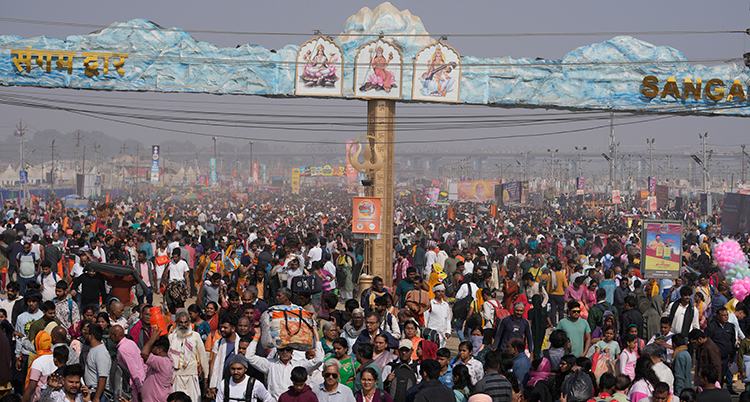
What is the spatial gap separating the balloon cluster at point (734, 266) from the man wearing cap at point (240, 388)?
987cm

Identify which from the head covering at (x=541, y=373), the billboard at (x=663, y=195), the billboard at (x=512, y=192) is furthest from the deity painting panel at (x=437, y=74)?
the billboard at (x=663, y=195)

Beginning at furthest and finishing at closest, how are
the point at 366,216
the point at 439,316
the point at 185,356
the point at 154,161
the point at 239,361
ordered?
the point at 154,161 < the point at 366,216 < the point at 439,316 < the point at 185,356 < the point at 239,361

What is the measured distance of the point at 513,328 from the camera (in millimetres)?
8555

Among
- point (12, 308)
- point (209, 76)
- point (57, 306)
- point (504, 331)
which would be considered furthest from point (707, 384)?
point (209, 76)

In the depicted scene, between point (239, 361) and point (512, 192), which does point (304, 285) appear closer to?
point (239, 361)

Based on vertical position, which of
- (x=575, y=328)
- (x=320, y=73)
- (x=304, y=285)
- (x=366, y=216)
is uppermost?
(x=320, y=73)

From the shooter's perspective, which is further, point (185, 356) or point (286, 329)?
point (185, 356)

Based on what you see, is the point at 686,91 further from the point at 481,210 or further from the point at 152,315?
the point at 481,210

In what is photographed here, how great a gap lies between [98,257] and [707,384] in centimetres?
1141

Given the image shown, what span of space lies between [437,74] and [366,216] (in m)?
4.06

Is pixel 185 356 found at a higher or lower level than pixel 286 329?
lower

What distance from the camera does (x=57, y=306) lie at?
9.25 meters

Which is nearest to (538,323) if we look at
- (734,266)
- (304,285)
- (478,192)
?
(304,285)

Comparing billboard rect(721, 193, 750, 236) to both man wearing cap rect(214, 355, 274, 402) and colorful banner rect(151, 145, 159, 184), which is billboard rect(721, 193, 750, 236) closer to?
man wearing cap rect(214, 355, 274, 402)
